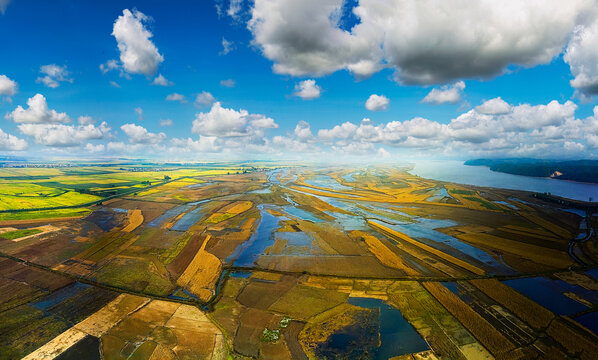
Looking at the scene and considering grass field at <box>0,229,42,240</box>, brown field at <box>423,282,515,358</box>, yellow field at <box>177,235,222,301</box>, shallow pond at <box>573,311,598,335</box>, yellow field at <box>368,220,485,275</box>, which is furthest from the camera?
grass field at <box>0,229,42,240</box>

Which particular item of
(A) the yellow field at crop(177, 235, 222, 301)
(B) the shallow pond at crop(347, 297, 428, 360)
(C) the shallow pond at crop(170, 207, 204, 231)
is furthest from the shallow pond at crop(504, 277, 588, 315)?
(C) the shallow pond at crop(170, 207, 204, 231)

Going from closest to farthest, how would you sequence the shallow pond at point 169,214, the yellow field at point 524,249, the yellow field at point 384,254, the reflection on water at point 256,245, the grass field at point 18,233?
the yellow field at point 384,254, the yellow field at point 524,249, the reflection on water at point 256,245, the grass field at point 18,233, the shallow pond at point 169,214

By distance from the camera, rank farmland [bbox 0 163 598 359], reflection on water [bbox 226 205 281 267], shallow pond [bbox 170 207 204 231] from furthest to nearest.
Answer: shallow pond [bbox 170 207 204 231] < reflection on water [bbox 226 205 281 267] < farmland [bbox 0 163 598 359]

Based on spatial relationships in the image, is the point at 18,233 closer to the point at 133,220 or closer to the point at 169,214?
the point at 133,220

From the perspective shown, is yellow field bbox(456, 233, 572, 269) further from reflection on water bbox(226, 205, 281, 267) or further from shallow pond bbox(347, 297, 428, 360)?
reflection on water bbox(226, 205, 281, 267)

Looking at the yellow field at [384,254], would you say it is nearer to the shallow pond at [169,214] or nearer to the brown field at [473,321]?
the brown field at [473,321]

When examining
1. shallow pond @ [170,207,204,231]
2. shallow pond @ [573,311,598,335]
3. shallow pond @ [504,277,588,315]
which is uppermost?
shallow pond @ [170,207,204,231]

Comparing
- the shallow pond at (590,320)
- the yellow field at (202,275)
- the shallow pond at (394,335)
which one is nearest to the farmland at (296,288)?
the shallow pond at (394,335)
